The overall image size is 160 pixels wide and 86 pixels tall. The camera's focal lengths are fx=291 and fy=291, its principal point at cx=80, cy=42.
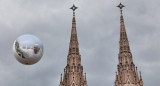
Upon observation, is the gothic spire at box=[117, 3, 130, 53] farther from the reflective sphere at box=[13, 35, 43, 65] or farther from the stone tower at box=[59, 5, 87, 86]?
the reflective sphere at box=[13, 35, 43, 65]

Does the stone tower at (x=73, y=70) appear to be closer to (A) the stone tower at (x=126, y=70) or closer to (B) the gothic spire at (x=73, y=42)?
(B) the gothic spire at (x=73, y=42)

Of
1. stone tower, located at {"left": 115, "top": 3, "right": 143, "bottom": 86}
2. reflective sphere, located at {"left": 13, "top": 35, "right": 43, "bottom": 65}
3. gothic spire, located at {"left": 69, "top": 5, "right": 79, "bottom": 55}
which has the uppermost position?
gothic spire, located at {"left": 69, "top": 5, "right": 79, "bottom": 55}

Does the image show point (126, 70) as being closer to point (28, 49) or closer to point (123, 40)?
point (123, 40)

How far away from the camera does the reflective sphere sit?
15781mm

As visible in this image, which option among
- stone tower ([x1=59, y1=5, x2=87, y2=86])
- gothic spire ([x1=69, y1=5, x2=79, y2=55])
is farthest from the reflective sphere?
gothic spire ([x1=69, y1=5, x2=79, y2=55])

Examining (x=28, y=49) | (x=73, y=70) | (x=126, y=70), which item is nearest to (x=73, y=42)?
Answer: (x=73, y=70)

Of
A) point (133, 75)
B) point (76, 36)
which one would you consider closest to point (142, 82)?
point (133, 75)

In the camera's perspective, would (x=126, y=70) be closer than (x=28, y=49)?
No

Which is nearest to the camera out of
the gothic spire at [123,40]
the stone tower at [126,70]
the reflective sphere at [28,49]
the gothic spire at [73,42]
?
the reflective sphere at [28,49]

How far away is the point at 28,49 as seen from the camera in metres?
15.9

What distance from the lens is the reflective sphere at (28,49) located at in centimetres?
1578

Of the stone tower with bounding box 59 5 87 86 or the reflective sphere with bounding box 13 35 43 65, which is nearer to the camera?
the reflective sphere with bounding box 13 35 43 65

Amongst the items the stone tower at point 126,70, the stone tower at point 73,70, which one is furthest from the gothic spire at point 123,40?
the stone tower at point 73,70

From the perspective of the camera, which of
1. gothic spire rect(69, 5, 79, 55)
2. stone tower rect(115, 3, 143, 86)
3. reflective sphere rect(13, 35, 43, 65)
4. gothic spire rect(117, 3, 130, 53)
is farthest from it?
gothic spire rect(69, 5, 79, 55)
